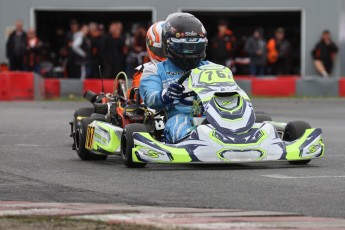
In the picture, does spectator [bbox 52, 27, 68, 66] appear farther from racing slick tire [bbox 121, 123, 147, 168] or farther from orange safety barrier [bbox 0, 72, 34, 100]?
racing slick tire [bbox 121, 123, 147, 168]

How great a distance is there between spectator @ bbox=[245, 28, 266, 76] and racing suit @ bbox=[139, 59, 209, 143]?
1676 cm

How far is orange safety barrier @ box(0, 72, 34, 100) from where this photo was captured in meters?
24.7

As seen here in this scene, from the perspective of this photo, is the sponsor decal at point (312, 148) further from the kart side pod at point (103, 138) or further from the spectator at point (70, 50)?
the spectator at point (70, 50)

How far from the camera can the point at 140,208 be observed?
745 cm

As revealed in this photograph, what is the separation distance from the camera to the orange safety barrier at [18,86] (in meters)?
→ 24.7

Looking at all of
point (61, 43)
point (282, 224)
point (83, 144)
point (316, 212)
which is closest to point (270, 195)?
point (316, 212)

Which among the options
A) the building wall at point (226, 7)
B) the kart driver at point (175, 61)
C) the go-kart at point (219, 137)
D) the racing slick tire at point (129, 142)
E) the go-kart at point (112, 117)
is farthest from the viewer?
the building wall at point (226, 7)

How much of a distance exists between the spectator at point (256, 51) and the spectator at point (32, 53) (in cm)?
482

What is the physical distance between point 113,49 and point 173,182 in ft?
58.3

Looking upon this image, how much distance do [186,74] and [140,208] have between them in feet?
12.2

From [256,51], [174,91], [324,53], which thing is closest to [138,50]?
[256,51]

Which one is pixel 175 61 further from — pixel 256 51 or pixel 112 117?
pixel 256 51

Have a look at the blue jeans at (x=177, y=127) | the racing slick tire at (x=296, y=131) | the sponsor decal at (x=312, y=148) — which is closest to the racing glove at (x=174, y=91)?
the blue jeans at (x=177, y=127)

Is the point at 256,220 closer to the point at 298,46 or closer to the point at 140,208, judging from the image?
the point at 140,208
